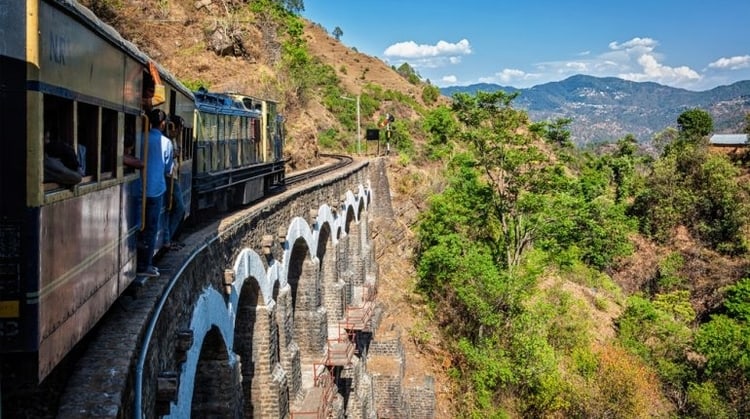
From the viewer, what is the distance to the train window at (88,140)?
378 cm

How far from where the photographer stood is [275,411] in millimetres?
10281

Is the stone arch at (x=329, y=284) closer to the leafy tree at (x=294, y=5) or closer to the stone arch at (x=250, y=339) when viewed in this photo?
the stone arch at (x=250, y=339)

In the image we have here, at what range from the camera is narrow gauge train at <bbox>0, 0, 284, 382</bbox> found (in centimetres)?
286

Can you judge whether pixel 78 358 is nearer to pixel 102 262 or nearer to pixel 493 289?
pixel 102 262

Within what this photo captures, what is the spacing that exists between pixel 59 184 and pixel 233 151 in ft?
30.8

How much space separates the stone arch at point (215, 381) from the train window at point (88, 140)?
4.22 m

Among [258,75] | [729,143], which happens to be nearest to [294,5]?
[258,75]

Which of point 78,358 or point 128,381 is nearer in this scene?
point 128,381

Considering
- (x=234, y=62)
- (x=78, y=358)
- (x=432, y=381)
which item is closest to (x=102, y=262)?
(x=78, y=358)

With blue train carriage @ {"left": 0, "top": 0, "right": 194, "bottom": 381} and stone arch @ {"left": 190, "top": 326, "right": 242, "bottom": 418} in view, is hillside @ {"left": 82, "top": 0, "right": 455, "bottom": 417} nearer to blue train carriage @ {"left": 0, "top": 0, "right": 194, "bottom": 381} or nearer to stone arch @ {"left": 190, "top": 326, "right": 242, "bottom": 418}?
stone arch @ {"left": 190, "top": 326, "right": 242, "bottom": 418}

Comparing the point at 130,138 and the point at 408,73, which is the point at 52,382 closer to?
the point at 130,138

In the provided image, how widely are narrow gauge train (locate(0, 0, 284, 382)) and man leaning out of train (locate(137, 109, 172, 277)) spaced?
0.23 metres

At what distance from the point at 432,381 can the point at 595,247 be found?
68.6ft

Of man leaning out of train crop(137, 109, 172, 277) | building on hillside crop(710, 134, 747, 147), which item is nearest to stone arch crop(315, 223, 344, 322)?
man leaning out of train crop(137, 109, 172, 277)
